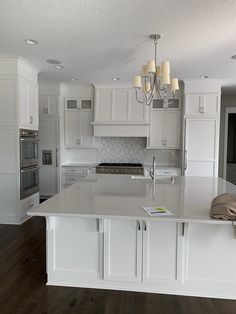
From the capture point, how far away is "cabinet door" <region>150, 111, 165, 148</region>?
5.74 metres

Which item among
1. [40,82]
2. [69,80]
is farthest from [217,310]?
[40,82]

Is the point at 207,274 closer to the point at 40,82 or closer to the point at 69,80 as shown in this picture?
the point at 69,80

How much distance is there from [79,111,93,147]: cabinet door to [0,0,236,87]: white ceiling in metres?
1.59

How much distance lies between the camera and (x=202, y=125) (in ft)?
17.4

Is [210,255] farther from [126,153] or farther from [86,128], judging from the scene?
[86,128]

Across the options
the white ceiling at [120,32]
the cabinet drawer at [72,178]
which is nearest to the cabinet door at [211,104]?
the white ceiling at [120,32]

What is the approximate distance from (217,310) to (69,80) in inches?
190

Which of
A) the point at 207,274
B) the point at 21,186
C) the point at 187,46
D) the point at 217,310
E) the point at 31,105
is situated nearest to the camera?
the point at 217,310

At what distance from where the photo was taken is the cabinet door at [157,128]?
5.74 metres

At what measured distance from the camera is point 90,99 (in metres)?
5.98

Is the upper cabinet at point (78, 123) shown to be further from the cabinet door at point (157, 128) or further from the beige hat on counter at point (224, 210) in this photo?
the beige hat on counter at point (224, 210)

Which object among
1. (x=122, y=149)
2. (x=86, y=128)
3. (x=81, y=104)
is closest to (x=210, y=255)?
(x=122, y=149)

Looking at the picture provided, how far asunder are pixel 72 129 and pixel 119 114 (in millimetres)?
1198

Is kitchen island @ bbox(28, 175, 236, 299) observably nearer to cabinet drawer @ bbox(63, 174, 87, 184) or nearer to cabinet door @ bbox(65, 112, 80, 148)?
cabinet drawer @ bbox(63, 174, 87, 184)
